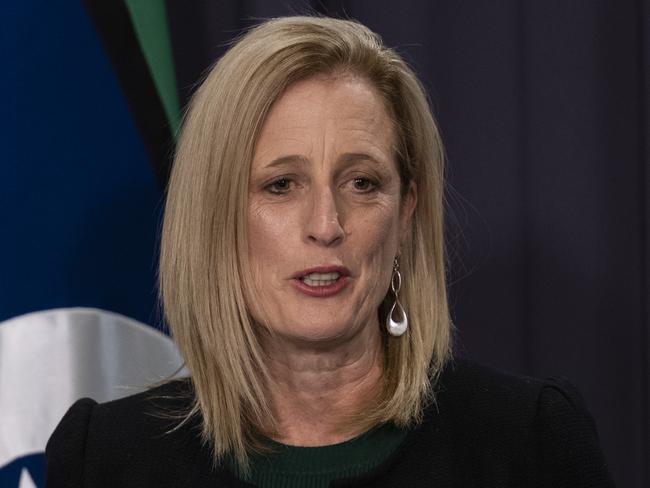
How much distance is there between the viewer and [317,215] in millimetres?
1505

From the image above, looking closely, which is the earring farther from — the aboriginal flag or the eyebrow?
the aboriginal flag

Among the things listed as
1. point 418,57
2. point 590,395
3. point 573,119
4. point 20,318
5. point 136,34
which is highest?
point 136,34

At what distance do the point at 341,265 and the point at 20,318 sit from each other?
64cm

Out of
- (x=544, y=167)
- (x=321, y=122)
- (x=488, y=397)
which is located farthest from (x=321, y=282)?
(x=544, y=167)

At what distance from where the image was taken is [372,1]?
6.81ft

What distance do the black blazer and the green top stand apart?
3cm

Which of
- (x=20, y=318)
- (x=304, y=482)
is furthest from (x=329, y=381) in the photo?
(x=20, y=318)

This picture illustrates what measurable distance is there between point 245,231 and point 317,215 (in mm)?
121

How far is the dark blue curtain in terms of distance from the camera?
2021 millimetres

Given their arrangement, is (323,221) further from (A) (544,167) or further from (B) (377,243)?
(A) (544,167)

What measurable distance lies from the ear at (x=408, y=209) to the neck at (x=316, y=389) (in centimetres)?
17

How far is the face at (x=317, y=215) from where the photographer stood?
1.52m

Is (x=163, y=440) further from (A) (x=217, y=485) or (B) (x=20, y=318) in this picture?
(B) (x=20, y=318)

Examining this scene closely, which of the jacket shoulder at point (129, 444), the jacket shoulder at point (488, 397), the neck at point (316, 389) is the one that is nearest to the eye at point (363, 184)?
the neck at point (316, 389)
